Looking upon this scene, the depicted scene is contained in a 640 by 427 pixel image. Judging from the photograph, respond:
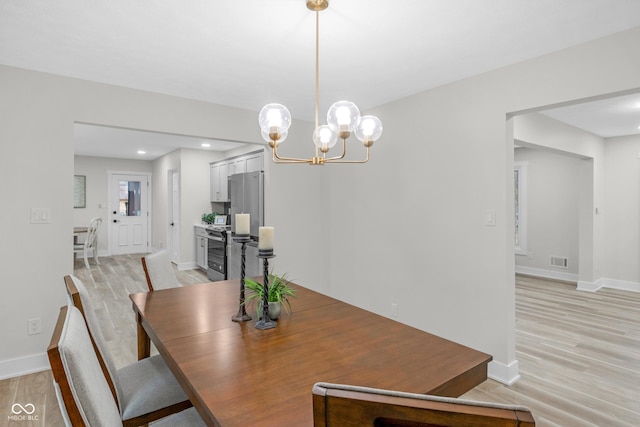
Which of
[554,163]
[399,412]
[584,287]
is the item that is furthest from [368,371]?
[554,163]

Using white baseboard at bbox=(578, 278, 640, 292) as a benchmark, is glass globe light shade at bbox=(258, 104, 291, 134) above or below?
above

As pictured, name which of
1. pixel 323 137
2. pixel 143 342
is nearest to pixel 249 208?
pixel 143 342

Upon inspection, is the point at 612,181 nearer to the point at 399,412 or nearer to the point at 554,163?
the point at 554,163

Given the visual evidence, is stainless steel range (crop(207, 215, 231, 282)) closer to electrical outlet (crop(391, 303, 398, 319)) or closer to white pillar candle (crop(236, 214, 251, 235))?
electrical outlet (crop(391, 303, 398, 319))

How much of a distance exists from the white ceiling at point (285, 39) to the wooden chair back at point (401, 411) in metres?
1.87

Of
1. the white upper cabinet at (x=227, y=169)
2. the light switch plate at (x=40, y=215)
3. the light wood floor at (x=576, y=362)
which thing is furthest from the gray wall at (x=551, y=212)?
the light switch plate at (x=40, y=215)

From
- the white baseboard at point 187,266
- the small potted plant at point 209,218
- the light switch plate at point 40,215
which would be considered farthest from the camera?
the white baseboard at point 187,266

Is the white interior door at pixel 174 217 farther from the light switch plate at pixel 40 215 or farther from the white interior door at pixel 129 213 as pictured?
the light switch plate at pixel 40 215

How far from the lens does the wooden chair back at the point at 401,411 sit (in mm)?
526

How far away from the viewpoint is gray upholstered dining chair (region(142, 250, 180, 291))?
7.84 feet

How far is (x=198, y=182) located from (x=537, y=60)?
19.8 feet

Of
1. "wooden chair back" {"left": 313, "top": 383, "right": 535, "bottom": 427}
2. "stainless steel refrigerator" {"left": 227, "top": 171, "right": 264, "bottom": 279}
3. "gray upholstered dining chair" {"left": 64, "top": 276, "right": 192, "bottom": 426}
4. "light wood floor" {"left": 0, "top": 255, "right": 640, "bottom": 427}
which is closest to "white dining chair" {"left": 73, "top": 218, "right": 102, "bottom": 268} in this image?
"light wood floor" {"left": 0, "top": 255, "right": 640, "bottom": 427}

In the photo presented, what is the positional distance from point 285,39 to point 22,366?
3.19 metres

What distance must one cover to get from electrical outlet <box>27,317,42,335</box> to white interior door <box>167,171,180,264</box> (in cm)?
419
